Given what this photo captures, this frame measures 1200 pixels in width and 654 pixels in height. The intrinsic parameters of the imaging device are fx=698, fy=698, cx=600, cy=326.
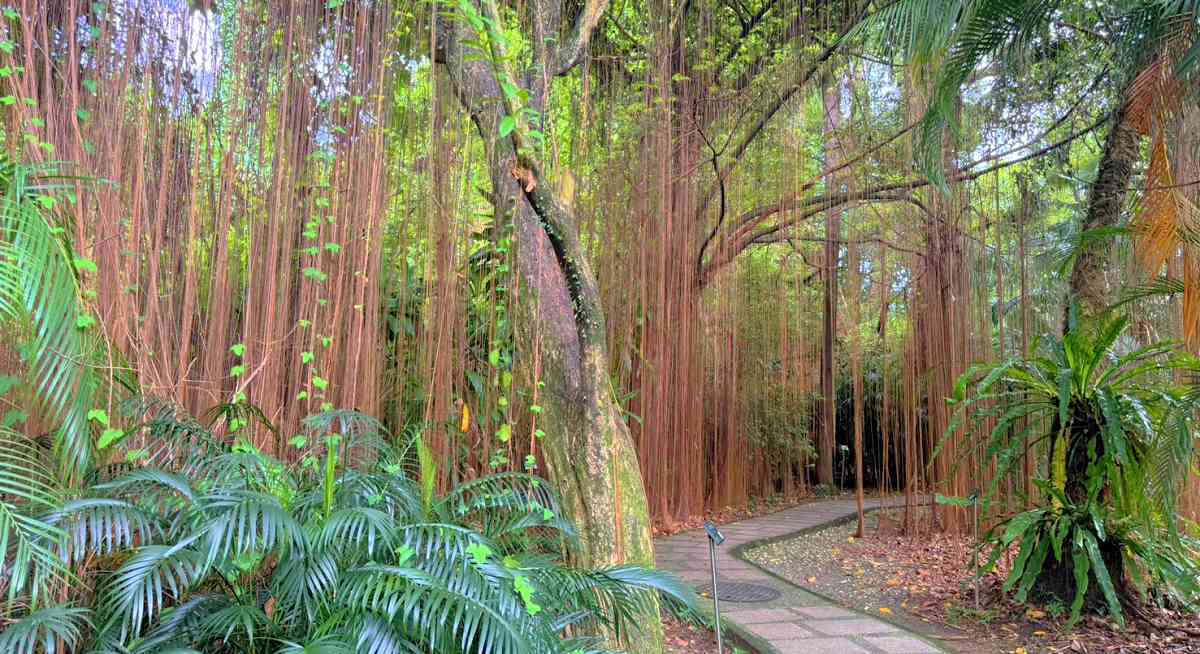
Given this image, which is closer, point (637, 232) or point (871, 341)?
point (637, 232)

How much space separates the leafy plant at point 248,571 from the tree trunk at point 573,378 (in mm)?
354

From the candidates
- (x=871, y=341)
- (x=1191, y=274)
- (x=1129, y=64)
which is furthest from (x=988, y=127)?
(x=871, y=341)

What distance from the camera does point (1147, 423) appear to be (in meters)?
2.53

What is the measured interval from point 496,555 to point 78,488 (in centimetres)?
90

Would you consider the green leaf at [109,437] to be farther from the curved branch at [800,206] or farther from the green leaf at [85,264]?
the curved branch at [800,206]

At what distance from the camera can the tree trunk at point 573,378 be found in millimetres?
2100

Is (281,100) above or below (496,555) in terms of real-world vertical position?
above

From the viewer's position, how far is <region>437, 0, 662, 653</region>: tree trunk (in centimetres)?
210

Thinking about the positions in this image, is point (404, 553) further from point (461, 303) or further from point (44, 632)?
point (461, 303)

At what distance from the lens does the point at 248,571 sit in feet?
4.89

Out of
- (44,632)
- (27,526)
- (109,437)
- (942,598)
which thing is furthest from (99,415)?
(942,598)

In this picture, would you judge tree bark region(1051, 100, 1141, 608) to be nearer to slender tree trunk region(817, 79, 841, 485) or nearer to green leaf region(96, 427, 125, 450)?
slender tree trunk region(817, 79, 841, 485)

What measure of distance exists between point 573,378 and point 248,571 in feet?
3.33

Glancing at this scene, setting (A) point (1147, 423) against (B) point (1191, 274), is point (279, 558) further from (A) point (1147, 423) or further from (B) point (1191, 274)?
(B) point (1191, 274)
